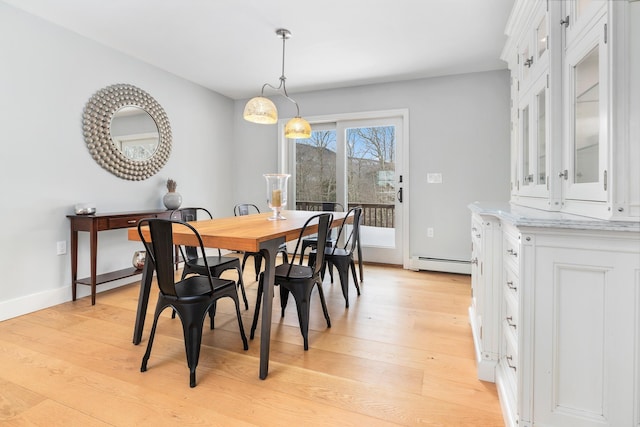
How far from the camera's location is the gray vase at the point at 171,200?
3.61 metres

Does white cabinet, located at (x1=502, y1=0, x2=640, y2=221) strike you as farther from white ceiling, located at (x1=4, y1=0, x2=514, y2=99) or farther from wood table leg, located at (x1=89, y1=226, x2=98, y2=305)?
wood table leg, located at (x1=89, y1=226, x2=98, y2=305)

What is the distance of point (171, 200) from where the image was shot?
11.9 ft

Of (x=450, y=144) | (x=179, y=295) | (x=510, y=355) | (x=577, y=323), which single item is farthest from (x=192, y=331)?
(x=450, y=144)

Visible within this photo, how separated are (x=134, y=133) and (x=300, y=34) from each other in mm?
2041

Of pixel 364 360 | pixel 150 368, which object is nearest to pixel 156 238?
pixel 150 368

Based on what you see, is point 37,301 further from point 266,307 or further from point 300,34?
point 300,34

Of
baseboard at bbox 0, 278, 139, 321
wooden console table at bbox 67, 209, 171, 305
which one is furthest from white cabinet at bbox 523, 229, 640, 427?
baseboard at bbox 0, 278, 139, 321

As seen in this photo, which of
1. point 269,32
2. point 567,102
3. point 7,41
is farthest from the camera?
point 269,32

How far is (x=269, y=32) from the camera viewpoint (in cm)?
281

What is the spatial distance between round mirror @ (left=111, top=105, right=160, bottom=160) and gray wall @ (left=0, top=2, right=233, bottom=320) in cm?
28

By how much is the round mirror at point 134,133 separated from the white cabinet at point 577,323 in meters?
3.55

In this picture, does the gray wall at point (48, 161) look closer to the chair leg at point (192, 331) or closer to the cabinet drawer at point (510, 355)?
the chair leg at point (192, 331)

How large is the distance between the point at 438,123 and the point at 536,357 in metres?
3.24

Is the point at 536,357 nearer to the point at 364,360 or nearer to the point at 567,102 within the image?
the point at 364,360
